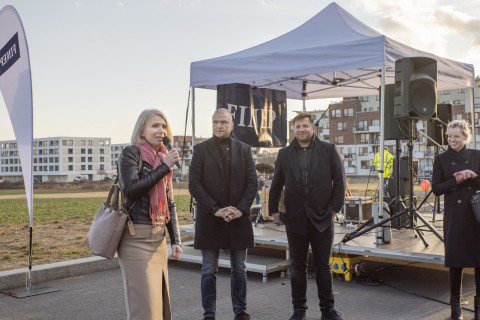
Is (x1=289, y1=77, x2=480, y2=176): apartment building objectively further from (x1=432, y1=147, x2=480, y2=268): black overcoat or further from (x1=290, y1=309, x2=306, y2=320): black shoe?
(x1=290, y1=309, x2=306, y2=320): black shoe

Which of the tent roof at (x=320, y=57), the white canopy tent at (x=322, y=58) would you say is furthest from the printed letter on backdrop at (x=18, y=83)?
the tent roof at (x=320, y=57)

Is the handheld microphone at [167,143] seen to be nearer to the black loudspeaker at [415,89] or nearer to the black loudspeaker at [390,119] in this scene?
the black loudspeaker at [415,89]

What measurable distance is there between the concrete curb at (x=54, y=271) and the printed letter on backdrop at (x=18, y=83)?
0.93m

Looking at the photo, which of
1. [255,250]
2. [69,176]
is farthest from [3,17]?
[69,176]

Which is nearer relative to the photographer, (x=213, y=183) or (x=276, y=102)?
(x=213, y=183)

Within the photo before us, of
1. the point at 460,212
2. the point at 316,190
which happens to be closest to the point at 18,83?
the point at 316,190

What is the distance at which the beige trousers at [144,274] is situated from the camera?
2.93 m

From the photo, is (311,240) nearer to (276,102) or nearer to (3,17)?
(3,17)

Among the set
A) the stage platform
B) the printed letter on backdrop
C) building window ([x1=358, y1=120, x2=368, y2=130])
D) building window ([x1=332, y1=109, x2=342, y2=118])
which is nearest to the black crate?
the stage platform

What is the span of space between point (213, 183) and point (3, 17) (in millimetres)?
3566

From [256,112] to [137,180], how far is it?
6.23 m

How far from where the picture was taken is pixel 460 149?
4816mm

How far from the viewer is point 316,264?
4.77m

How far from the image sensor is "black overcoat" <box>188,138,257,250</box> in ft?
15.1
